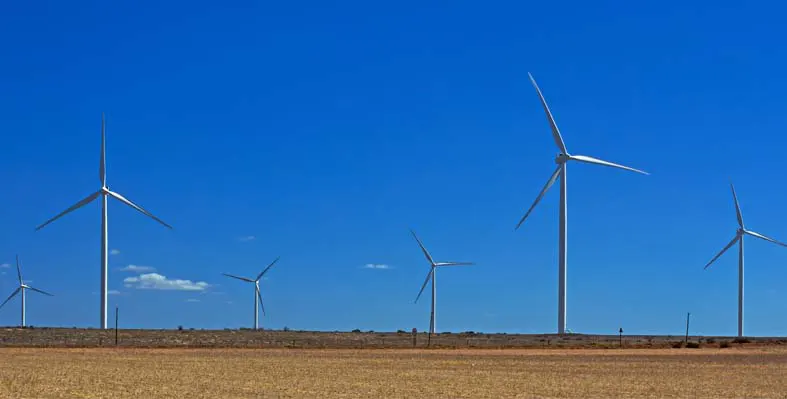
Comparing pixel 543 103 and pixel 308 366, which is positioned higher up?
pixel 543 103

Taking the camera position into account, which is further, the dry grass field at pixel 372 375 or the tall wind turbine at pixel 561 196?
the tall wind turbine at pixel 561 196

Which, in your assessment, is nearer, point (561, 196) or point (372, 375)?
point (372, 375)

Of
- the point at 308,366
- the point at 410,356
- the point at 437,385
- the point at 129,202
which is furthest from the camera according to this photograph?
the point at 129,202

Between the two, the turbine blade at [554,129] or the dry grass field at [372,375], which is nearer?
the dry grass field at [372,375]

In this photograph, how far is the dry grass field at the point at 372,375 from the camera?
41.7 m

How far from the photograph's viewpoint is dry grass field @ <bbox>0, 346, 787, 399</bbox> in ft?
137

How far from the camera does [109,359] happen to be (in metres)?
65.0

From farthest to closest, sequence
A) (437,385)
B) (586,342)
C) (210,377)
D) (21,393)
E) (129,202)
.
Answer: (129,202)
(586,342)
(210,377)
(437,385)
(21,393)

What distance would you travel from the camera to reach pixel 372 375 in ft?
169

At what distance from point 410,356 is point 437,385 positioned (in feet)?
92.6

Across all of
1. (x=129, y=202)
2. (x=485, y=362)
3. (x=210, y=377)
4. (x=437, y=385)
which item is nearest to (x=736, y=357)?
(x=485, y=362)

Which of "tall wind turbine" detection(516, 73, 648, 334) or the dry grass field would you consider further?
"tall wind turbine" detection(516, 73, 648, 334)

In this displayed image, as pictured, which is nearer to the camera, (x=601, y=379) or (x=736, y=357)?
(x=601, y=379)

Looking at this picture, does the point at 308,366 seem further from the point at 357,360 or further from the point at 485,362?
the point at 485,362
